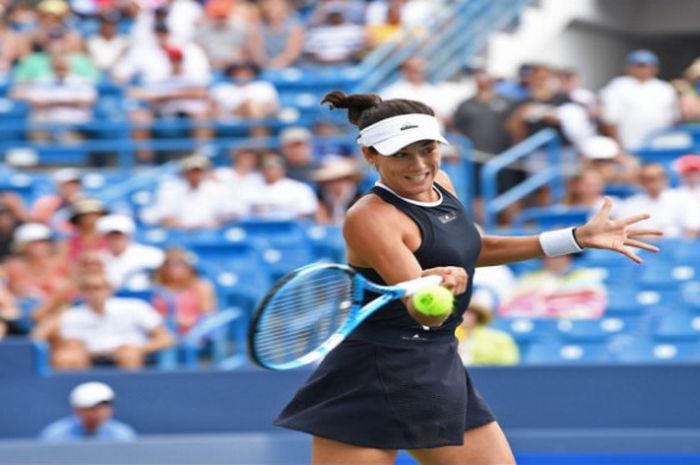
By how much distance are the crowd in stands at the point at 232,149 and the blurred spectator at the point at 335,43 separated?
0.01 m

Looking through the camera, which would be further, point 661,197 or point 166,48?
point 166,48

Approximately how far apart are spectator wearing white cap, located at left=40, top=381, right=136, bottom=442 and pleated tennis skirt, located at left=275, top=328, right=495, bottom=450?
2956 millimetres

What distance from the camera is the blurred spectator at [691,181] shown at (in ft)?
29.7

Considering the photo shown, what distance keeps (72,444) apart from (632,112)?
5.23 metres

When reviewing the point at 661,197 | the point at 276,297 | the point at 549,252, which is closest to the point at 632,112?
the point at 661,197

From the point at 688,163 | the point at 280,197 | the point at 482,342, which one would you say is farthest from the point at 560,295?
the point at 280,197

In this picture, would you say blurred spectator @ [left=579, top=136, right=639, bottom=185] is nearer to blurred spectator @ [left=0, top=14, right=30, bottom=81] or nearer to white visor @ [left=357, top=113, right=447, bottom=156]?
blurred spectator @ [left=0, top=14, right=30, bottom=81]

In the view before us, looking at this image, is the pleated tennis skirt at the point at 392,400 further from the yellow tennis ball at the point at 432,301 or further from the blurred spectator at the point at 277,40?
the blurred spectator at the point at 277,40

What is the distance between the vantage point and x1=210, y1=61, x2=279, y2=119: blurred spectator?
38.0 ft

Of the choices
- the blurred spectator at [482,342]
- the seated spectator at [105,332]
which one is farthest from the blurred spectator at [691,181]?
the seated spectator at [105,332]

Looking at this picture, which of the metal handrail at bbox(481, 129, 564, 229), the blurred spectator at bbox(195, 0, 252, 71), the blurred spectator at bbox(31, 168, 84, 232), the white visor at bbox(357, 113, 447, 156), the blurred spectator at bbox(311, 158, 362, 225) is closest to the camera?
the white visor at bbox(357, 113, 447, 156)

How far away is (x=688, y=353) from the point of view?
26.9 feet

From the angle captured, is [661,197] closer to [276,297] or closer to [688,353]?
[688,353]

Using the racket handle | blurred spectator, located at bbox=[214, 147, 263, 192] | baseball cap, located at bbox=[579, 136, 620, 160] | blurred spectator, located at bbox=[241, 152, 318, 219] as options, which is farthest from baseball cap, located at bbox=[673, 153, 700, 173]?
the racket handle
